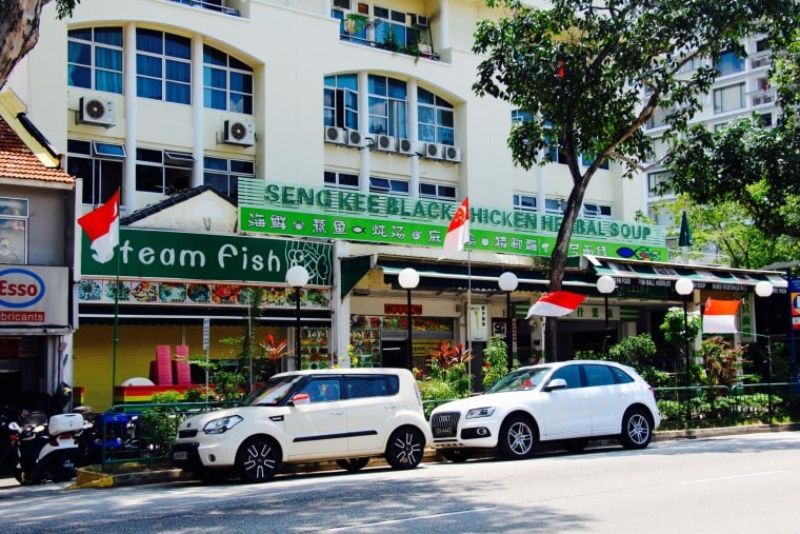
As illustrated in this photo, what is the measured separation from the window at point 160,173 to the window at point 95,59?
1.90 meters

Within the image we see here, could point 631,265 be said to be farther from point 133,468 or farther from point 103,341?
point 133,468

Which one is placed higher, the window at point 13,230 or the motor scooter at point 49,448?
the window at point 13,230

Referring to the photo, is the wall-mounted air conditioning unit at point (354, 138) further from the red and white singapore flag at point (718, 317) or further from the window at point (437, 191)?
the red and white singapore flag at point (718, 317)

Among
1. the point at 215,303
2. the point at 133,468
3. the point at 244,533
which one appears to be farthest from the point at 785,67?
the point at 244,533

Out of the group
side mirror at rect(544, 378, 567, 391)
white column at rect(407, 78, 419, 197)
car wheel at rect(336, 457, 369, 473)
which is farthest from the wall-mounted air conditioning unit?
car wheel at rect(336, 457, 369, 473)

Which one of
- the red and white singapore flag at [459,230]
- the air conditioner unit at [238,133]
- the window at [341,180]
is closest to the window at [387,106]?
the window at [341,180]

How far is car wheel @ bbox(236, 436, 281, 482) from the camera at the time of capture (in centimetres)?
1417

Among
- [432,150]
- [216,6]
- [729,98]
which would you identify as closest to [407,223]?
[432,150]

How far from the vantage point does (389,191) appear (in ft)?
102

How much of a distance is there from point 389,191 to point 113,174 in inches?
354

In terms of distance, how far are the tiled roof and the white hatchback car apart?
1020 cm

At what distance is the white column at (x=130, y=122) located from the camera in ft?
84.5

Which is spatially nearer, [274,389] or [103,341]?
[274,389]

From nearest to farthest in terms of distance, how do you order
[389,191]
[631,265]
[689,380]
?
1. [689,380]
2. [631,265]
3. [389,191]
